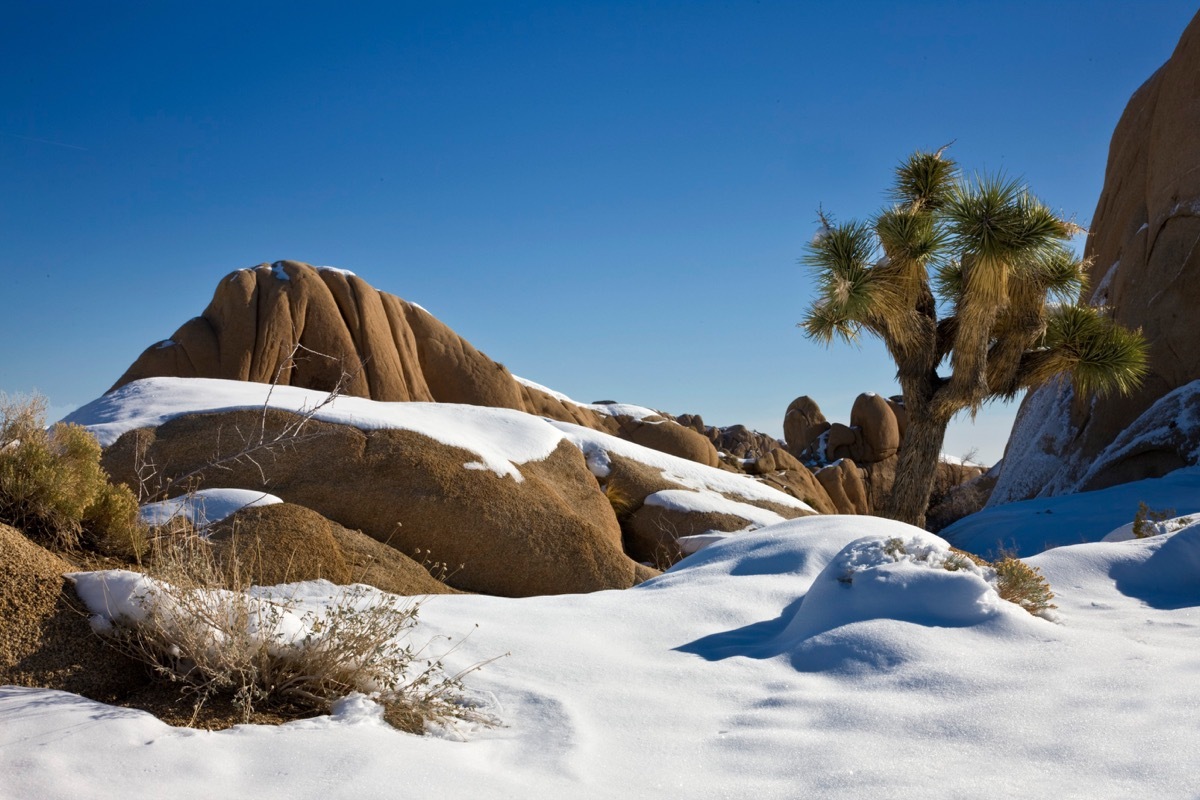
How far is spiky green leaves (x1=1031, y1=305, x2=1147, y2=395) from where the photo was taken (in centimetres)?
1540

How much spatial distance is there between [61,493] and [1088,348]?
50.3 ft

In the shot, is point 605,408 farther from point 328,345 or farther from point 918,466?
point 918,466

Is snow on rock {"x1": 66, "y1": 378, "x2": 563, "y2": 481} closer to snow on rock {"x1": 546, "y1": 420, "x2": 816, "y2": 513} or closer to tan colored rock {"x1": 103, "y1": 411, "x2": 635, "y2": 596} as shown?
tan colored rock {"x1": 103, "y1": 411, "x2": 635, "y2": 596}

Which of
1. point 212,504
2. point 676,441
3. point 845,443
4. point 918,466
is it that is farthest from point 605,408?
point 212,504

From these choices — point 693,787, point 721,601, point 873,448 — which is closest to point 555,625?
point 721,601

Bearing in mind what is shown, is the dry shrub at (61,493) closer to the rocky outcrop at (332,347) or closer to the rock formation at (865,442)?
the rocky outcrop at (332,347)

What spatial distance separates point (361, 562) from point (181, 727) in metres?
5.03

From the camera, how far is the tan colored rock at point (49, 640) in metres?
4.19

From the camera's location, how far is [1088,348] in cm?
1548

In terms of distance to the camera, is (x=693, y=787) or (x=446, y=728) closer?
(x=693, y=787)

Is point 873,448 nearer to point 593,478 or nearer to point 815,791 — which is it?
point 593,478

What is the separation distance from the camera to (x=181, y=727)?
3.89 meters

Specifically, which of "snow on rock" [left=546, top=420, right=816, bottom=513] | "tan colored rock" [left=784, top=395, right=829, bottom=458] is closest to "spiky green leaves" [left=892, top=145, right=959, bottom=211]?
"snow on rock" [left=546, top=420, right=816, bottom=513]

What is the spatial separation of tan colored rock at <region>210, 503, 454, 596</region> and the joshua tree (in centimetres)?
842
